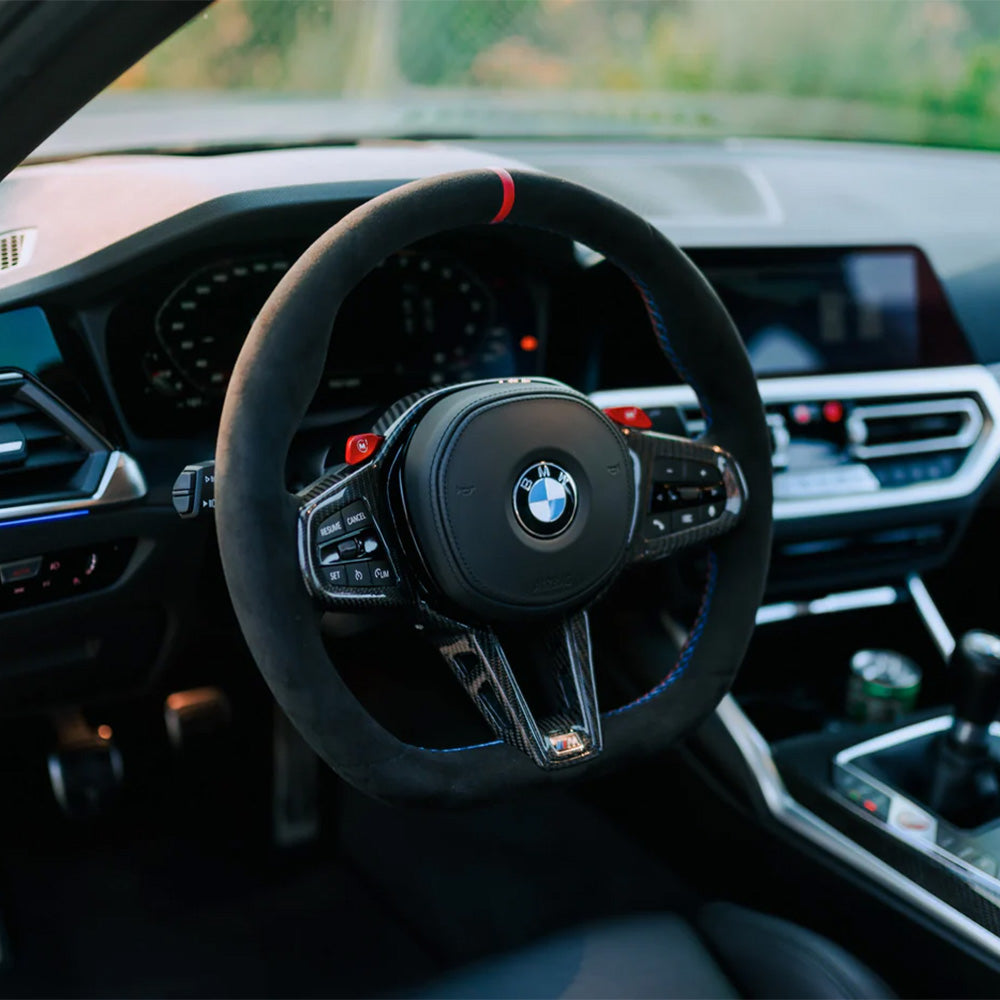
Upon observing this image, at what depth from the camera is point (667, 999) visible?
43.6 inches

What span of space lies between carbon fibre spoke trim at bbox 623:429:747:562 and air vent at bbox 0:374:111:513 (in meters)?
0.64

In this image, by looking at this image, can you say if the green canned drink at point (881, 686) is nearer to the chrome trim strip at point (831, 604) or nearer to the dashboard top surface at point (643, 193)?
the chrome trim strip at point (831, 604)

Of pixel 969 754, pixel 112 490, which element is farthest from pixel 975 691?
pixel 112 490

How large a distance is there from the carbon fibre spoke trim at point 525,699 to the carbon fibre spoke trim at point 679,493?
118 mm

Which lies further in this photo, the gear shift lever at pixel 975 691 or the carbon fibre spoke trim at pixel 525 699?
the gear shift lever at pixel 975 691

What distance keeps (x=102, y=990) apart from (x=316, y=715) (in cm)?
108

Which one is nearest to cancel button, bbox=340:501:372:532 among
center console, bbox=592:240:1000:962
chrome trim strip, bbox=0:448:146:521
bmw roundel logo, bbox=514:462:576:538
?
bmw roundel logo, bbox=514:462:576:538

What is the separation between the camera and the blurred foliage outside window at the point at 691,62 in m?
1.82

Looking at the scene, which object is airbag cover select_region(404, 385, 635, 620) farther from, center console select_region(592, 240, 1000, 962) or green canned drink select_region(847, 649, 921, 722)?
green canned drink select_region(847, 649, 921, 722)

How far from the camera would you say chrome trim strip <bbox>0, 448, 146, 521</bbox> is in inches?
49.6

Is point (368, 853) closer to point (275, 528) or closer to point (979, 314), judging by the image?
point (275, 528)

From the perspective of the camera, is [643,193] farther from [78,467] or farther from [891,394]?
[78,467]

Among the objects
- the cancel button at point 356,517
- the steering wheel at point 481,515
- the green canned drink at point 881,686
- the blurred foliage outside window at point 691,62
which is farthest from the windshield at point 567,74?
the green canned drink at point 881,686

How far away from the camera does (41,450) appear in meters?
1.26
